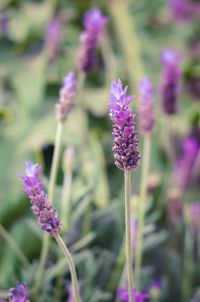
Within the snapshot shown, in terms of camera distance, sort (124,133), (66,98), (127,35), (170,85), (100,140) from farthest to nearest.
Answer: (127,35)
(100,140)
(170,85)
(66,98)
(124,133)

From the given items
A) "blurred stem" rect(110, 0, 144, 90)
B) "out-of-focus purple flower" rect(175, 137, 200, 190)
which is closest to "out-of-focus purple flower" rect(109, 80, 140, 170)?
"out-of-focus purple flower" rect(175, 137, 200, 190)

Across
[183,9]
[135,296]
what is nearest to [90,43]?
[135,296]

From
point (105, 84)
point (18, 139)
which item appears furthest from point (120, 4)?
point (18, 139)

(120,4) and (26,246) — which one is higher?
(120,4)

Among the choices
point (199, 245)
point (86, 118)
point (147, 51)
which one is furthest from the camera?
point (147, 51)

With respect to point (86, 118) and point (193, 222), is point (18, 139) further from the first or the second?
point (193, 222)

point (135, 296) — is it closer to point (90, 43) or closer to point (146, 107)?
point (146, 107)

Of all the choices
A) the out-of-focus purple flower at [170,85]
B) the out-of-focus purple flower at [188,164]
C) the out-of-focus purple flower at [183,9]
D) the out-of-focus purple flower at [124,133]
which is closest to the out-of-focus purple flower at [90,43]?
the out-of-focus purple flower at [170,85]
